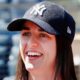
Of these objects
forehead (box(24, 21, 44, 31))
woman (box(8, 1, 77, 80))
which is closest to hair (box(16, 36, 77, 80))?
woman (box(8, 1, 77, 80))

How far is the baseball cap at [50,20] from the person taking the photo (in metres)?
1.54

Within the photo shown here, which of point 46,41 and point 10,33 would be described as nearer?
point 46,41

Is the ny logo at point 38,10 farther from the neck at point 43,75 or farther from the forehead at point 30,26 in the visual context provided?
the neck at point 43,75

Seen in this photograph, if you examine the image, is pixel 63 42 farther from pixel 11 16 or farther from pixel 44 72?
pixel 11 16

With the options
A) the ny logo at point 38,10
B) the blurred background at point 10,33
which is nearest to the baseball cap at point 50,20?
the ny logo at point 38,10

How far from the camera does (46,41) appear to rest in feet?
5.13

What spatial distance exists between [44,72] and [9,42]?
1575mm

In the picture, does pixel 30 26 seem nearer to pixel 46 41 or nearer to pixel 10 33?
pixel 46 41

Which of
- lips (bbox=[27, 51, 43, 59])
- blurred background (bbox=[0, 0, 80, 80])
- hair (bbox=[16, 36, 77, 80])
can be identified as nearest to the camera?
lips (bbox=[27, 51, 43, 59])

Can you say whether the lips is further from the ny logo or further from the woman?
the ny logo

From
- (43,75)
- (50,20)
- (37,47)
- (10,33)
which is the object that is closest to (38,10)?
(50,20)

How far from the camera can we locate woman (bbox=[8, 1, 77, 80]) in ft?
5.05

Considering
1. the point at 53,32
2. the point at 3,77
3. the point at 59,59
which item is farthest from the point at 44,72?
the point at 3,77

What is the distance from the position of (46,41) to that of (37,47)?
6cm
